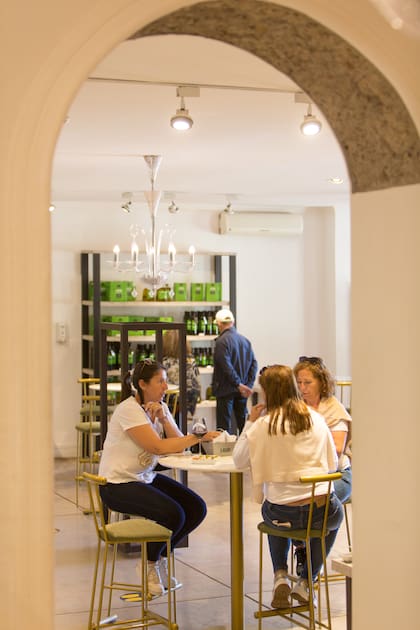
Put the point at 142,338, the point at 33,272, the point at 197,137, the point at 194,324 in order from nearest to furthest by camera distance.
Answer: the point at 33,272, the point at 197,137, the point at 142,338, the point at 194,324

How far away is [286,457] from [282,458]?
2 centimetres

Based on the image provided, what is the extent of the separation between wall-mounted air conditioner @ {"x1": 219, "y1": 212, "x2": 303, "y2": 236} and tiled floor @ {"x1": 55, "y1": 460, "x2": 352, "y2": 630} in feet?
12.0

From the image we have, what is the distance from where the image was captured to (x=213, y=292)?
10336 mm

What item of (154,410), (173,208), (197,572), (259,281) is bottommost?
(197,572)

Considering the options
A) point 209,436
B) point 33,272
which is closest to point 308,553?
point 209,436

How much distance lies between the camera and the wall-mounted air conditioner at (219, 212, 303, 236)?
419 inches

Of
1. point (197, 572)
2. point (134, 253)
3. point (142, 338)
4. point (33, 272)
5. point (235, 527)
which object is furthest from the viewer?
point (142, 338)

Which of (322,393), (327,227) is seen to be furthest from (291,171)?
(322,393)

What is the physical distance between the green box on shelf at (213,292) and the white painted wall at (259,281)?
407 mm

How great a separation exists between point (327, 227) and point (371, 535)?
792 centimetres

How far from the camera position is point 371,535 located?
3299 millimetres

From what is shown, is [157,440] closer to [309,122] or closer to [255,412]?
[255,412]

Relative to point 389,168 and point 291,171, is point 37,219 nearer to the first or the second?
point 389,168

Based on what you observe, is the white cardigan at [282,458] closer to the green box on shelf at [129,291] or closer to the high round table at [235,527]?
the high round table at [235,527]
